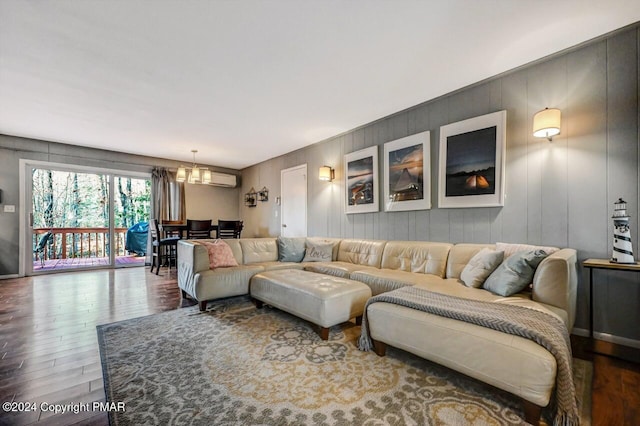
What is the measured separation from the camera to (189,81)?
2857 millimetres

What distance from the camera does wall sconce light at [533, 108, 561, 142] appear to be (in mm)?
2264

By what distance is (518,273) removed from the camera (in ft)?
6.70

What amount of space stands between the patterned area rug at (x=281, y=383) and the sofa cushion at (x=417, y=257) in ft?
3.74

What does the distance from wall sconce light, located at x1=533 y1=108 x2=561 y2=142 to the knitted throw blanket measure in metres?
1.59

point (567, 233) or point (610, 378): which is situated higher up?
point (567, 233)

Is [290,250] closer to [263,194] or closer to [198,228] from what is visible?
[198,228]

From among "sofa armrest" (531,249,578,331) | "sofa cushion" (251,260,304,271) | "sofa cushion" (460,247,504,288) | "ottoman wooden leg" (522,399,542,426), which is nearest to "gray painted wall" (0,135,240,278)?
"sofa cushion" (251,260,304,271)

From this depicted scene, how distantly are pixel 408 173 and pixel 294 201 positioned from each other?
2687 millimetres

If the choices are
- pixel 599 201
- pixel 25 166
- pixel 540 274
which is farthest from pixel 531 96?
pixel 25 166

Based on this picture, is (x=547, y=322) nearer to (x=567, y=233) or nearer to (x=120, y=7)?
(x=567, y=233)

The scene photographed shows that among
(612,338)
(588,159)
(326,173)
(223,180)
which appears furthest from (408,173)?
(223,180)

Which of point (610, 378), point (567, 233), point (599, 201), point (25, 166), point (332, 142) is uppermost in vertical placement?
point (332, 142)

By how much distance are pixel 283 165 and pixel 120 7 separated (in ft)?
13.6

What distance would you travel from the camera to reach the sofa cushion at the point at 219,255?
10.7ft
